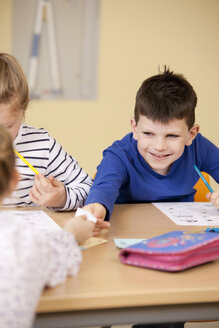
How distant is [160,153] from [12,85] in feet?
1.62

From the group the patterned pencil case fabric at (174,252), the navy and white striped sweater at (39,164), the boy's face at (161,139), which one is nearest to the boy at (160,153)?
the boy's face at (161,139)

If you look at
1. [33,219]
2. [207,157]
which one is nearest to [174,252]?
[33,219]

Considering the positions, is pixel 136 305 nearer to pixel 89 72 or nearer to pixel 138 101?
pixel 138 101

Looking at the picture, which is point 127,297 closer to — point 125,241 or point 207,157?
point 125,241

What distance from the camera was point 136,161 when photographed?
59.9 inches

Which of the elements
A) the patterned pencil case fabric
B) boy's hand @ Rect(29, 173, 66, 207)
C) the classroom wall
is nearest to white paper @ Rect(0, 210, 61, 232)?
boy's hand @ Rect(29, 173, 66, 207)

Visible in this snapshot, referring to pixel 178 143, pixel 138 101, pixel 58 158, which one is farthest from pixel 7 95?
pixel 178 143

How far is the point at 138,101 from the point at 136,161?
198 millimetres

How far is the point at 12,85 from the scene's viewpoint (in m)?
1.30

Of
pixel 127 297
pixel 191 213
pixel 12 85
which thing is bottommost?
pixel 191 213

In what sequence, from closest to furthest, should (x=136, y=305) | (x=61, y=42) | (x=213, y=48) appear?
(x=136, y=305), (x=61, y=42), (x=213, y=48)

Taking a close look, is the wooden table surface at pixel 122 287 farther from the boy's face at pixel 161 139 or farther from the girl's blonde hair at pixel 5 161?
the boy's face at pixel 161 139

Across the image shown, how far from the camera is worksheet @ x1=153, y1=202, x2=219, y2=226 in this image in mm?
1245

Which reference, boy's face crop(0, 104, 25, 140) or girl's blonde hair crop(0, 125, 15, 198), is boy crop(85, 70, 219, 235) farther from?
girl's blonde hair crop(0, 125, 15, 198)
